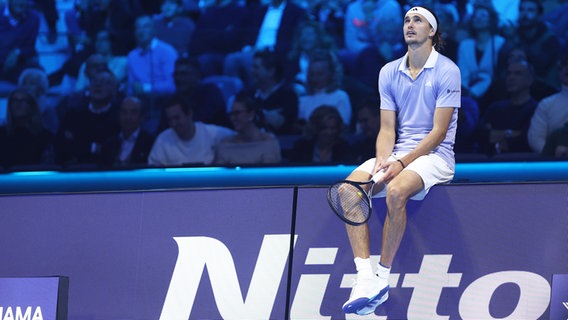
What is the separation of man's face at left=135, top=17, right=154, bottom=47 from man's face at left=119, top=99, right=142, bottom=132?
843mm

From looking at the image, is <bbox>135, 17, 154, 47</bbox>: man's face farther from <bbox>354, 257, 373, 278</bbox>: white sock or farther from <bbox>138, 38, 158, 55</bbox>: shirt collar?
<bbox>354, 257, 373, 278</bbox>: white sock

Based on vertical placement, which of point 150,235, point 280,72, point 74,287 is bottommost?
point 74,287

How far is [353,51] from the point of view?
9461 millimetres

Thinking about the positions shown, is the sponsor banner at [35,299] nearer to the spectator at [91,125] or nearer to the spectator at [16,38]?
the spectator at [91,125]

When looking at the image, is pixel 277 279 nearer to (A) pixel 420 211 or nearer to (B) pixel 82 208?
(A) pixel 420 211

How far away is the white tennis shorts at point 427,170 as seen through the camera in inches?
207

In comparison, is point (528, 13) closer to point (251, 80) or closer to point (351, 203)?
point (251, 80)

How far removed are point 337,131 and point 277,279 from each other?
11.5 feet

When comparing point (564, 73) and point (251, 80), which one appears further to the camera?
point (251, 80)

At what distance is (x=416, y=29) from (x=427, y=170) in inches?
36.9

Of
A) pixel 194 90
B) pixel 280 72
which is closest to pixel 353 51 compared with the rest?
pixel 280 72

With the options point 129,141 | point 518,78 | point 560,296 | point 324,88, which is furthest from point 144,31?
point 560,296

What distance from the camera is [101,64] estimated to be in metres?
9.73

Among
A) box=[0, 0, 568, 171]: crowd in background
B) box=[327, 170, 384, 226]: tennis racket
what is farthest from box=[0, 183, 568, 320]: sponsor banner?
box=[0, 0, 568, 171]: crowd in background
